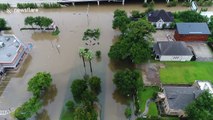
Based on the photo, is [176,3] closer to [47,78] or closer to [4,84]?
[47,78]

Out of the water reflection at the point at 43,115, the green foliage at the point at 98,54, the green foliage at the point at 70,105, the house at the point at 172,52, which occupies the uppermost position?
the house at the point at 172,52

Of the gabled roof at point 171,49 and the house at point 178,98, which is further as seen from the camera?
the gabled roof at point 171,49

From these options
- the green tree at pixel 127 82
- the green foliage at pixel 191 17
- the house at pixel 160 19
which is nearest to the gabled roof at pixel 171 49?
the house at pixel 160 19

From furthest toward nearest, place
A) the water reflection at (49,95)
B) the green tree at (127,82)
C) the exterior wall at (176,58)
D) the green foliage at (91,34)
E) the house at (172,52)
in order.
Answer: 1. the green foliage at (91,34)
2. the exterior wall at (176,58)
3. the house at (172,52)
4. the water reflection at (49,95)
5. the green tree at (127,82)

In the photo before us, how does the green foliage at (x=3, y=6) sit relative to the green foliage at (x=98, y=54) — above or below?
above

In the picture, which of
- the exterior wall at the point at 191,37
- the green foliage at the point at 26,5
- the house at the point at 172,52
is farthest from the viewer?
the green foliage at the point at 26,5

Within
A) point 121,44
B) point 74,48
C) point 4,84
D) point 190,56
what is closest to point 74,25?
point 74,48

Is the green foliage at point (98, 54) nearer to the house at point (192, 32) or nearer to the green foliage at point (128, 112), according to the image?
the green foliage at point (128, 112)

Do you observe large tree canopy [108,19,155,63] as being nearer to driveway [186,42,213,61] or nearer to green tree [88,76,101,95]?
green tree [88,76,101,95]
